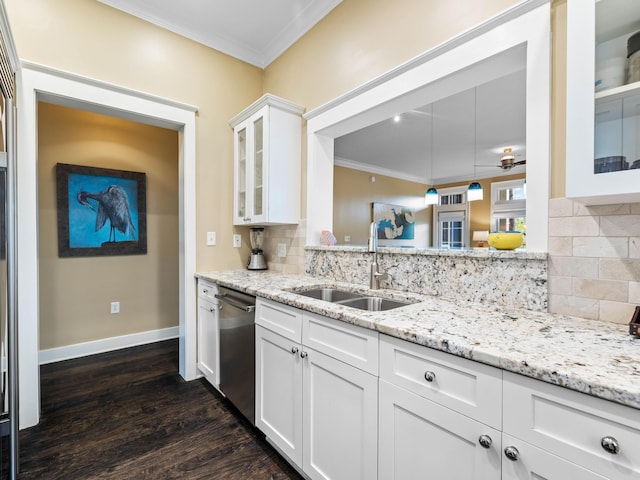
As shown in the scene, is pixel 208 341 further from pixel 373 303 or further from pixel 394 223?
pixel 394 223

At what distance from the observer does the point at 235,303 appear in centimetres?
203

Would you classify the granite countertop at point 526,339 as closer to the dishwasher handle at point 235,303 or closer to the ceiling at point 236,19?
the dishwasher handle at point 235,303

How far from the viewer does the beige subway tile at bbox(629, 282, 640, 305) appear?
109 cm

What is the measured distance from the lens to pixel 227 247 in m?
2.89

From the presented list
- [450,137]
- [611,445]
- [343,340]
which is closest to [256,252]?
[343,340]

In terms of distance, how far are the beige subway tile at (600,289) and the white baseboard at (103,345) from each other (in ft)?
12.1

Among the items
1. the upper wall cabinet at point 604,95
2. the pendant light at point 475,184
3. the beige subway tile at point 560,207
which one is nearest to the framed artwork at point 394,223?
the pendant light at point 475,184

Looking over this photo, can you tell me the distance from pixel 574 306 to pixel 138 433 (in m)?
2.39

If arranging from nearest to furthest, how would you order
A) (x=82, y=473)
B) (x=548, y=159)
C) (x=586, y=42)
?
(x=586, y=42) → (x=548, y=159) → (x=82, y=473)

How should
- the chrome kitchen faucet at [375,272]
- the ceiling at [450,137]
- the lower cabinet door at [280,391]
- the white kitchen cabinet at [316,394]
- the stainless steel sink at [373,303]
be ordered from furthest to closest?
the ceiling at [450,137], the chrome kitchen faucet at [375,272], the stainless steel sink at [373,303], the lower cabinet door at [280,391], the white kitchen cabinet at [316,394]

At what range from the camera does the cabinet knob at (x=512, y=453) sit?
791 millimetres

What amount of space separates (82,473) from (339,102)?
2625 millimetres

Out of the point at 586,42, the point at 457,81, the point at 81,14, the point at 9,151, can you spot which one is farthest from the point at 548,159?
the point at 81,14

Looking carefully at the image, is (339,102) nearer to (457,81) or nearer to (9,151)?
(457,81)
